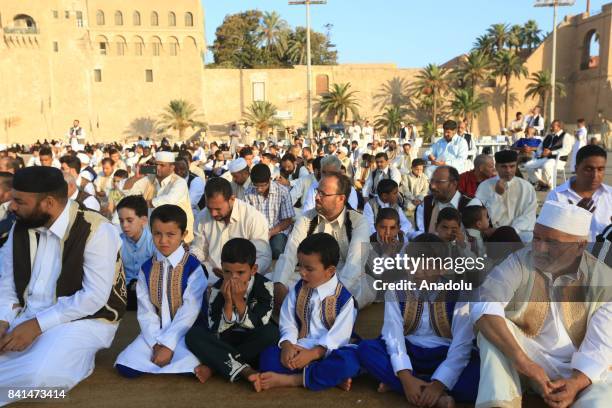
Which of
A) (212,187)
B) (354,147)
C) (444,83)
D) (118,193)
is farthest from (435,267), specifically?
(444,83)

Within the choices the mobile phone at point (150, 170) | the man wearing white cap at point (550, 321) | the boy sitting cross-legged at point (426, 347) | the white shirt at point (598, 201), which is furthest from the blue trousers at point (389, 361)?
the mobile phone at point (150, 170)

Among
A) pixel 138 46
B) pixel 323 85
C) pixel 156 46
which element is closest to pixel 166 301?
pixel 323 85

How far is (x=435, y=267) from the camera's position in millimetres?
2686

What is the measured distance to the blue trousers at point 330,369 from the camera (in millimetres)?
2654

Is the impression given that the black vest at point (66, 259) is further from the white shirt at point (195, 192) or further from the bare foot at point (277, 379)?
the white shirt at point (195, 192)

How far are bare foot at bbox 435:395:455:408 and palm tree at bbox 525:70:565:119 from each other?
3612 cm

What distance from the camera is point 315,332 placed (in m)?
2.85

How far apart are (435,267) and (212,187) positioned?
6.00 ft

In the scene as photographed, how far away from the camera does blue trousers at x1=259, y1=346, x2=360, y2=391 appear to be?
2.65 meters

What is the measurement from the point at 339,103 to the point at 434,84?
7041 mm

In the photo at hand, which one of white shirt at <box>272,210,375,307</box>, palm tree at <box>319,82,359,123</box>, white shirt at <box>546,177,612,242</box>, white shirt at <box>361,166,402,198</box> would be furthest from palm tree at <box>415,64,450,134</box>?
white shirt at <box>272,210,375,307</box>

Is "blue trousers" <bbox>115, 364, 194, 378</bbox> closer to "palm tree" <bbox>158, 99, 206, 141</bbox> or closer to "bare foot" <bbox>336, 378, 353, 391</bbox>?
"bare foot" <bbox>336, 378, 353, 391</bbox>

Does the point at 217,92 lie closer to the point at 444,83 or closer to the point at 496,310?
the point at 444,83

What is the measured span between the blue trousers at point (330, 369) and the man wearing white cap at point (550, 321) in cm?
69
